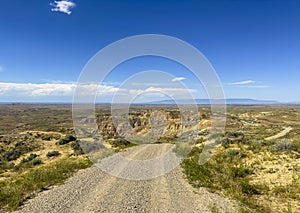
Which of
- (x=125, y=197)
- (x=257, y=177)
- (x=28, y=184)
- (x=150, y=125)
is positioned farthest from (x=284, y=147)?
(x=150, y=125)

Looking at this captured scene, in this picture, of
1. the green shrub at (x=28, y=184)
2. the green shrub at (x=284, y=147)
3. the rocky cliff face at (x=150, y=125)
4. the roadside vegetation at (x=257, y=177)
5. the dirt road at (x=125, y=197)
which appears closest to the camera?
the dirt road at (x=125, y=197)

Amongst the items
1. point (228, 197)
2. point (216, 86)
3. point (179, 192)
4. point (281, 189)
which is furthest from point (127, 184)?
point (216, 86)

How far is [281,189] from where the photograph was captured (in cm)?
936

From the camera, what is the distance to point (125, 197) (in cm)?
855

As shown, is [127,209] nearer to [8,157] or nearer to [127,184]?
[127,184]

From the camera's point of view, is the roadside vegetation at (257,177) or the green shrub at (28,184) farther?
the roadside vegetation at (257,177)

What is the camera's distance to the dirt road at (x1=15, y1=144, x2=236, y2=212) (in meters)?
7.55

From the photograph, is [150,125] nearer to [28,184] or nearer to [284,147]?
[284,147]

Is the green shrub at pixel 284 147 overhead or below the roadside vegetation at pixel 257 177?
overhead

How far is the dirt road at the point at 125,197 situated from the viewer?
7547mm

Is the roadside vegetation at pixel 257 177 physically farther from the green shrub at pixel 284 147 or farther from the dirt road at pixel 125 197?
the dirt road at pixel 125 197

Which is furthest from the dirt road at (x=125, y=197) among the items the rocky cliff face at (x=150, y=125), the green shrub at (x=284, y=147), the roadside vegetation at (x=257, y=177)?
the rocky cliff face at (x=150, y=125)

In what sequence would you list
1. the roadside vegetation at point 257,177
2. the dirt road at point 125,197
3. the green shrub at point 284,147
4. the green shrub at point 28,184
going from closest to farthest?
the dirt road at point 125,197 → the green shrub at point 28,184 → the roadside vegetation at point 257,177 → the green shrub at point 284,147

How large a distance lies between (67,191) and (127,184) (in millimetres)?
2241
